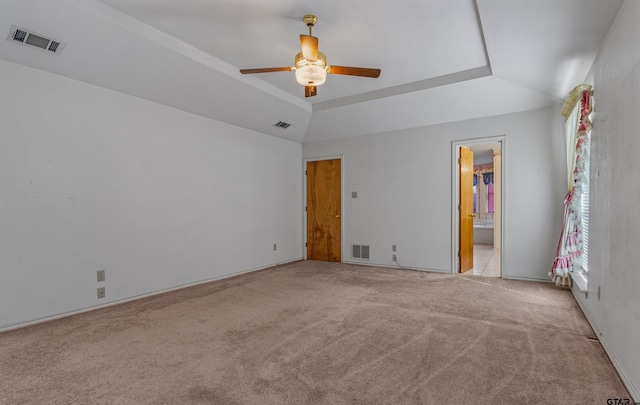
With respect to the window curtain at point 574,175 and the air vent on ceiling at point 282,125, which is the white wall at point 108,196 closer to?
the air vent on ceiling at point 282,125

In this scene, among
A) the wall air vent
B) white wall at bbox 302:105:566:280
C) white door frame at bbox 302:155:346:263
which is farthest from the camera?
white door frame at bbox 302:155:346:263

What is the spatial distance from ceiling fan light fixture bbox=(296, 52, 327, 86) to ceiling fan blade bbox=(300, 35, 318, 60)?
0.13 ft

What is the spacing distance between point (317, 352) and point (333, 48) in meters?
2.97

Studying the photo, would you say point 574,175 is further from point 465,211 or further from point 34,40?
point 34,40

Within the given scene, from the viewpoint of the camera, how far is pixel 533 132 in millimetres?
4473

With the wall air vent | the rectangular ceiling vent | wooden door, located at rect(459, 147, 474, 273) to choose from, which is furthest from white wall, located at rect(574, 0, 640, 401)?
the rectangular ceiling vent

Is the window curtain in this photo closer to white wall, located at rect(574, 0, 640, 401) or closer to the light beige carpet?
white wall, located at rect(574, 0, 640, 401)

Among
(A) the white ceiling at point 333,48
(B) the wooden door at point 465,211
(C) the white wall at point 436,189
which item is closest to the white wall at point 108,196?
(A) the white ceiling at point 333,48

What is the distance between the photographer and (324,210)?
6.32 metres

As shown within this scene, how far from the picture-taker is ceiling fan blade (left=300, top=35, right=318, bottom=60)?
2.60 m

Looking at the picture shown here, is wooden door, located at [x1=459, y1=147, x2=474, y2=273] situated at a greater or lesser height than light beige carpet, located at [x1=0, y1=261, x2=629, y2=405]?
greater

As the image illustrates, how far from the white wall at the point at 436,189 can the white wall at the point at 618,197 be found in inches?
65.4

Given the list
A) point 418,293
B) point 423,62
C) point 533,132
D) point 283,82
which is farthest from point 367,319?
point 533,132

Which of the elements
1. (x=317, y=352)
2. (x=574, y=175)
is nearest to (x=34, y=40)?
(x=317, y=352)
